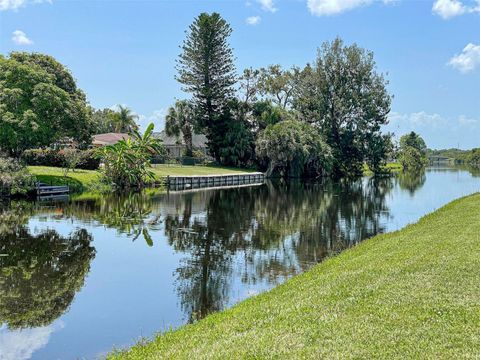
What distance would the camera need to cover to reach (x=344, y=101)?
7181cm

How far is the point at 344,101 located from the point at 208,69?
72.4ft

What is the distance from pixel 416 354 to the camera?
5773mm

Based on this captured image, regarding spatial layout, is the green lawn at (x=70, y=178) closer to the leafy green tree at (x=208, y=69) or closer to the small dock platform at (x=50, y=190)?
the small dock platform at (x=50, y=190)

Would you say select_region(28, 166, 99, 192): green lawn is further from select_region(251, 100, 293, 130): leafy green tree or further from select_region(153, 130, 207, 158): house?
select_region(153, 130, 207, 158): house

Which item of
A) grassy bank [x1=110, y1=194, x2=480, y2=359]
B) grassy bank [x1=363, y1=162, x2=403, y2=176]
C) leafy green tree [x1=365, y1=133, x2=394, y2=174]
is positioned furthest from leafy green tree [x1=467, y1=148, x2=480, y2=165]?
grassy bank [x1=110, y1=194, x2=480, y2=359]

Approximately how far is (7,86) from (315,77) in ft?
158

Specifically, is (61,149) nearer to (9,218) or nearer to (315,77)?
(9,218)

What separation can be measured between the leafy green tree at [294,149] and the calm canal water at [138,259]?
30098 mm

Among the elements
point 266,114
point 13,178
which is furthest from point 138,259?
point 266,114

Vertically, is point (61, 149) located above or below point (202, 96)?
below

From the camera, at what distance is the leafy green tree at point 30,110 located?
111 feet

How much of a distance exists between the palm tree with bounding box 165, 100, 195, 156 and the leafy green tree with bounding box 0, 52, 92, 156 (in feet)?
98.3

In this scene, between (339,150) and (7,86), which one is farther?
(339,150)

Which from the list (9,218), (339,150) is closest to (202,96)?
(339,150)
